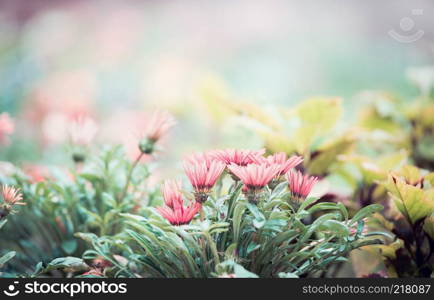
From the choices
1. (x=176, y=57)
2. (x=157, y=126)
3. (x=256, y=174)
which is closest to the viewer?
(x=256, y=174)

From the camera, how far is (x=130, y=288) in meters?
0.52

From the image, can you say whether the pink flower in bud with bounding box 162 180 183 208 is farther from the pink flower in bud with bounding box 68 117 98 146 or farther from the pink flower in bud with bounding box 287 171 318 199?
the pink flower in bud with bounding box 68 117 98 146

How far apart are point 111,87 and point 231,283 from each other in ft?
3.98

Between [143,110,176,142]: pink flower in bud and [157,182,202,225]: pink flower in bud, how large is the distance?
120 millimetres

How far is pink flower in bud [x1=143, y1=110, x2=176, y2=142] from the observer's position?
600 mm

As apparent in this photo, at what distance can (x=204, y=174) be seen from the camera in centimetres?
47

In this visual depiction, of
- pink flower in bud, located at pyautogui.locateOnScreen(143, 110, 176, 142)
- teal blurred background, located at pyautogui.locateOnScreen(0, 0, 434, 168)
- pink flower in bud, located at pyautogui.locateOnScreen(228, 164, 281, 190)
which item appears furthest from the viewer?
teal blurred background, located at pyautogui.locateOnScreen(0, 0, 434, 168)

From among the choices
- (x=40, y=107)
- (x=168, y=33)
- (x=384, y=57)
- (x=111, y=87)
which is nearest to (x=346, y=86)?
(x=384, y=57)

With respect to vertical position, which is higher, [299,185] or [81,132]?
[81,132]

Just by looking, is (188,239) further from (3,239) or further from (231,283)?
(3,239)

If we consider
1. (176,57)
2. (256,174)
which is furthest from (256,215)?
(176,57)

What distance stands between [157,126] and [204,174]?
16cm

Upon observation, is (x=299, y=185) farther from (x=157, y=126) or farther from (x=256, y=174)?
(x=157, y=126)

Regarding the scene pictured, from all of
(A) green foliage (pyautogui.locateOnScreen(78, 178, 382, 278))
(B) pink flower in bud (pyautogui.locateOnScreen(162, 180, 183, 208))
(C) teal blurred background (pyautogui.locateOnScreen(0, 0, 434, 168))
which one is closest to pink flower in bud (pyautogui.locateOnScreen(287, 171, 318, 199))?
(A) green foliage (pyautogui.locateOnScreen(78, 178, 382, 278))
